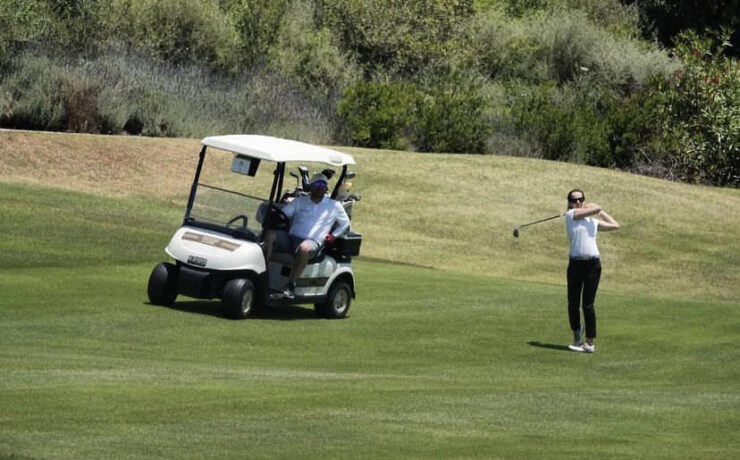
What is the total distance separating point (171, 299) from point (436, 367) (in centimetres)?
395

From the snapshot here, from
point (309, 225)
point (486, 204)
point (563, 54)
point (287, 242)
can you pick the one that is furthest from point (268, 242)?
point (563, 54)

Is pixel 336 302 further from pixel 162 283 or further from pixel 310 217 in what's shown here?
pixel 162 283

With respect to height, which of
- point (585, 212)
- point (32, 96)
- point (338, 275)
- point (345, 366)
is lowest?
point (32, 96)

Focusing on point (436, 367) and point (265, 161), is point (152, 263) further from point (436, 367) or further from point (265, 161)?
point (436, 367)

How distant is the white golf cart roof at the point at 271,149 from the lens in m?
17.1

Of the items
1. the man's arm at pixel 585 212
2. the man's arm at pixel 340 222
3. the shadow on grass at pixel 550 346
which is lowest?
the shadow on grass at pixel 550 346

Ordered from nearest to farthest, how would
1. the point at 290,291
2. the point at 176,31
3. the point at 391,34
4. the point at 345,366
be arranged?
the point at 345,366, the point at 290,291, the point at 176,31, the point at 391,34

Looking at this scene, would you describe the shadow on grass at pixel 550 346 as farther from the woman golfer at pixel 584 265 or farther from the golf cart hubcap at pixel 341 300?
the golf cart hubcap at pixel 341 300

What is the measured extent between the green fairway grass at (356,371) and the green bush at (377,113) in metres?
17.5

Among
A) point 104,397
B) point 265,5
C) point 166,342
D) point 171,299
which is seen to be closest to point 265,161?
point 171,299

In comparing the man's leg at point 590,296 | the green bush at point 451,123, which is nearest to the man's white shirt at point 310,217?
the man's leg at point 590,296

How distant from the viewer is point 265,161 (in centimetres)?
1712

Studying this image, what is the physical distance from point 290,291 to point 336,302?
2.42 feet

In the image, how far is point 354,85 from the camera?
41.1 m
